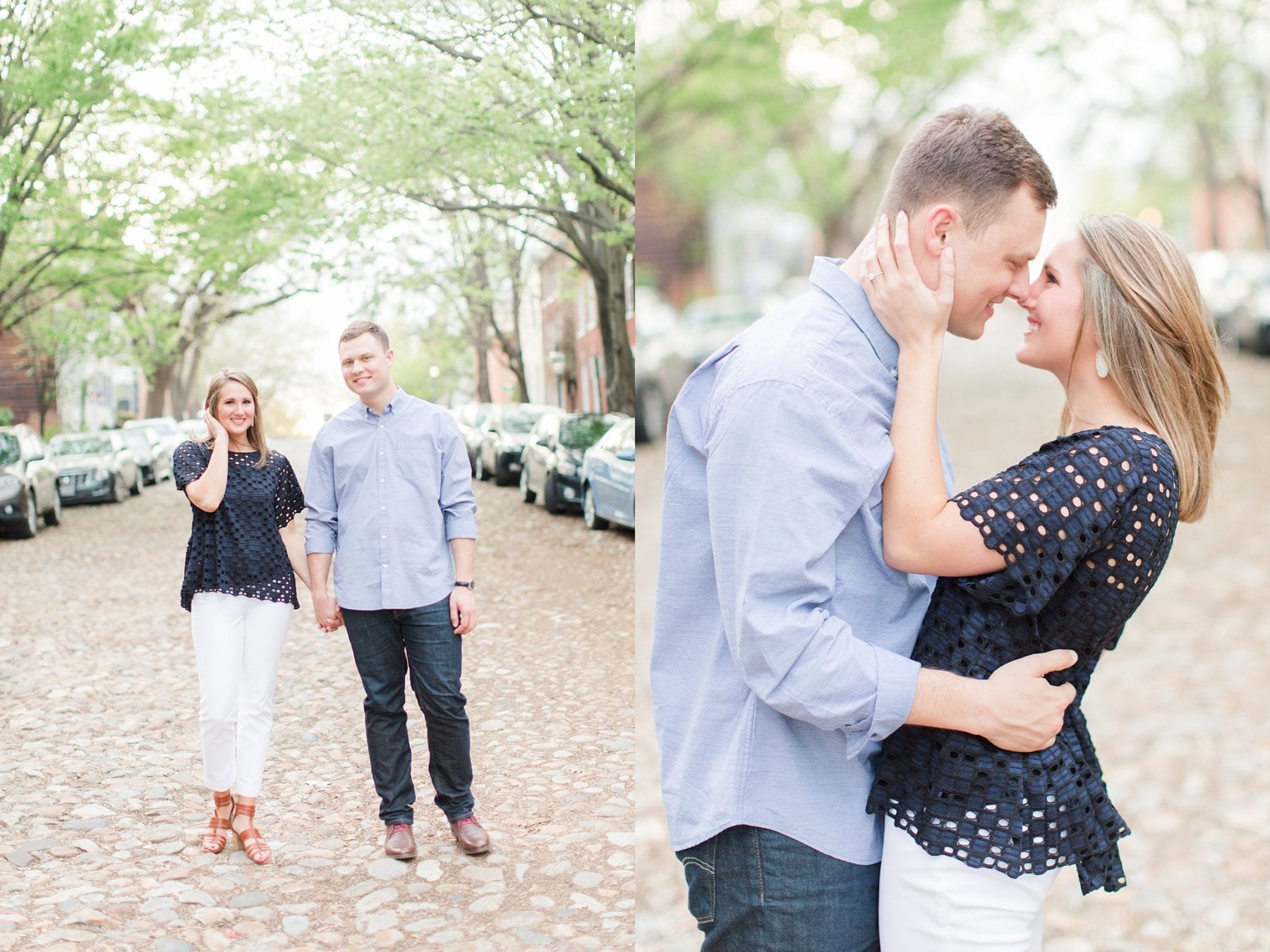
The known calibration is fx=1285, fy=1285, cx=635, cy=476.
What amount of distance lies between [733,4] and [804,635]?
1252cm

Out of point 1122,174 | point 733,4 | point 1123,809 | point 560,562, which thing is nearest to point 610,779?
point 560,562

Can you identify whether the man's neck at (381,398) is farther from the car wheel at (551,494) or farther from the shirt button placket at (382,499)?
the car wheel at (551,494)

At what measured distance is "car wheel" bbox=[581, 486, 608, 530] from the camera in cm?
328

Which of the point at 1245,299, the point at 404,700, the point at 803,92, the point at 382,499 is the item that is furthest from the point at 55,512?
the point at 1245,299

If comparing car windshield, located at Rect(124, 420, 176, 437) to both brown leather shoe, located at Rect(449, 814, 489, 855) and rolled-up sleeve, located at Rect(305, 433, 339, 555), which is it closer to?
rolled-up sleeve, located at Rect(305, 433, 339, 555)

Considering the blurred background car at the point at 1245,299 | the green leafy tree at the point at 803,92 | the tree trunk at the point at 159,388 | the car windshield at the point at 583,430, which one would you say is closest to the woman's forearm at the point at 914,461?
the tree trunk at the point at 159,388

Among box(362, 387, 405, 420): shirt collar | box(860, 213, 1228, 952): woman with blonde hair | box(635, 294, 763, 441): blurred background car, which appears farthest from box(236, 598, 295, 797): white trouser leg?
box(635, 294, 763, 441): blurred background car

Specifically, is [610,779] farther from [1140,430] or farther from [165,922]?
[1140,430]

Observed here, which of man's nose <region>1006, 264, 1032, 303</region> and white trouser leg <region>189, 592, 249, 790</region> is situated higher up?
man's nose <region>1006, 264, 1032, 303</region>

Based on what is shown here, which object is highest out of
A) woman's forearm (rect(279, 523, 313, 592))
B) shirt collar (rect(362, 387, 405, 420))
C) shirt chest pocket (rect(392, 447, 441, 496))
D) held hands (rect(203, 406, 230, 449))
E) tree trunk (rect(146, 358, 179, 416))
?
tree trunk (rect(146, 358, 179, 416))

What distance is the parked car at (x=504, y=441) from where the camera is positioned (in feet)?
9.55

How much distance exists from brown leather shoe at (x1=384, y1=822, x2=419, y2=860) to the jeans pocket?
1323 mm

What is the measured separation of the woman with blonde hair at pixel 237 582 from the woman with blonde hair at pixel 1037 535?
4.50 ft

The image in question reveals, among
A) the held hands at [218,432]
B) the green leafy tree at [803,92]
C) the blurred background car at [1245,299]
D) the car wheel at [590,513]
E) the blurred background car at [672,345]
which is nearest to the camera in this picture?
the held hands at [218,432]
